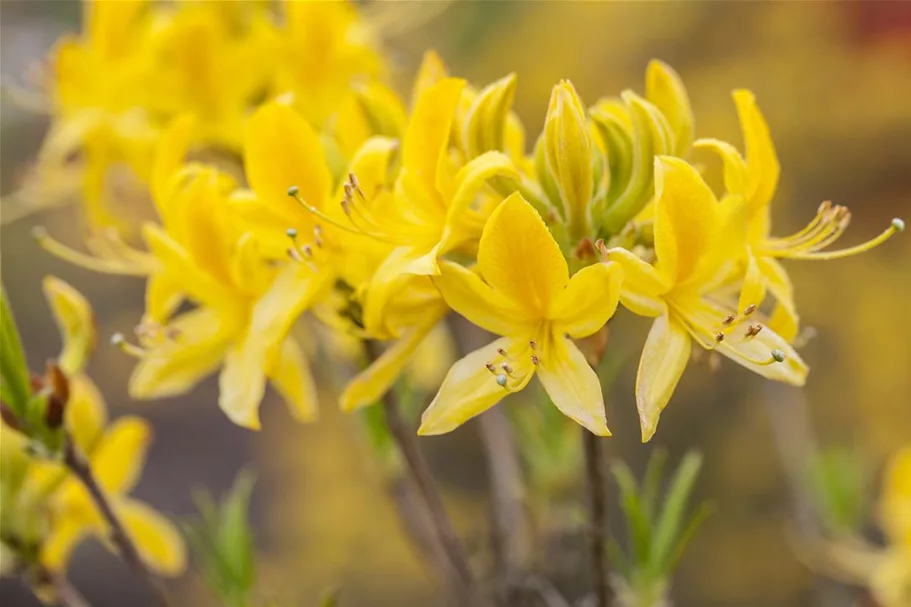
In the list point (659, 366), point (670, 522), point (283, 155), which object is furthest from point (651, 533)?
point (283, 155)

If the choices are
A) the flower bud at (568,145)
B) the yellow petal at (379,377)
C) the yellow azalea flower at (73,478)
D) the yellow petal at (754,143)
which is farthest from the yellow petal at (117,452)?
the yellow petal at (754,143)

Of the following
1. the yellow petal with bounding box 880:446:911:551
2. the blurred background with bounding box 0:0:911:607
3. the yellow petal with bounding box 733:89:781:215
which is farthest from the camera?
the blurred background with bounding box 0:0:911:607

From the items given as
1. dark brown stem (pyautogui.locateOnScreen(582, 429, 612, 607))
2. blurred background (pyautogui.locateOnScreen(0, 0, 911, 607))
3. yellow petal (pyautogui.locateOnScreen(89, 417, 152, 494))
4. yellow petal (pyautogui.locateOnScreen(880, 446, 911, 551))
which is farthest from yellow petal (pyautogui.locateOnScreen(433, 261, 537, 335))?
blurred background (pyautogui.locateOnScreen(0, 0, 911, 607))

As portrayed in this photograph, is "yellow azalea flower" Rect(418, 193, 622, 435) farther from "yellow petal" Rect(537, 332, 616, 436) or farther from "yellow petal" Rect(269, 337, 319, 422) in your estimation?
"yellow petal" Rect(269, 337, 319, 422)

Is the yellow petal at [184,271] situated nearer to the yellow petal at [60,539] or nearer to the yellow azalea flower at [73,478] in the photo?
the yellow azalea flower at [73,478]

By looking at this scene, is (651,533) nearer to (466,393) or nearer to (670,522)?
(670,522)

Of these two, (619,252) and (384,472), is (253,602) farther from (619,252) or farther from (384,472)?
(619,252)

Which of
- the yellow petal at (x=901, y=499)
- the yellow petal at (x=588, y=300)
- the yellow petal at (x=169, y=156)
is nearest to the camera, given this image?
the yellow petal at (x=588, y=300)
